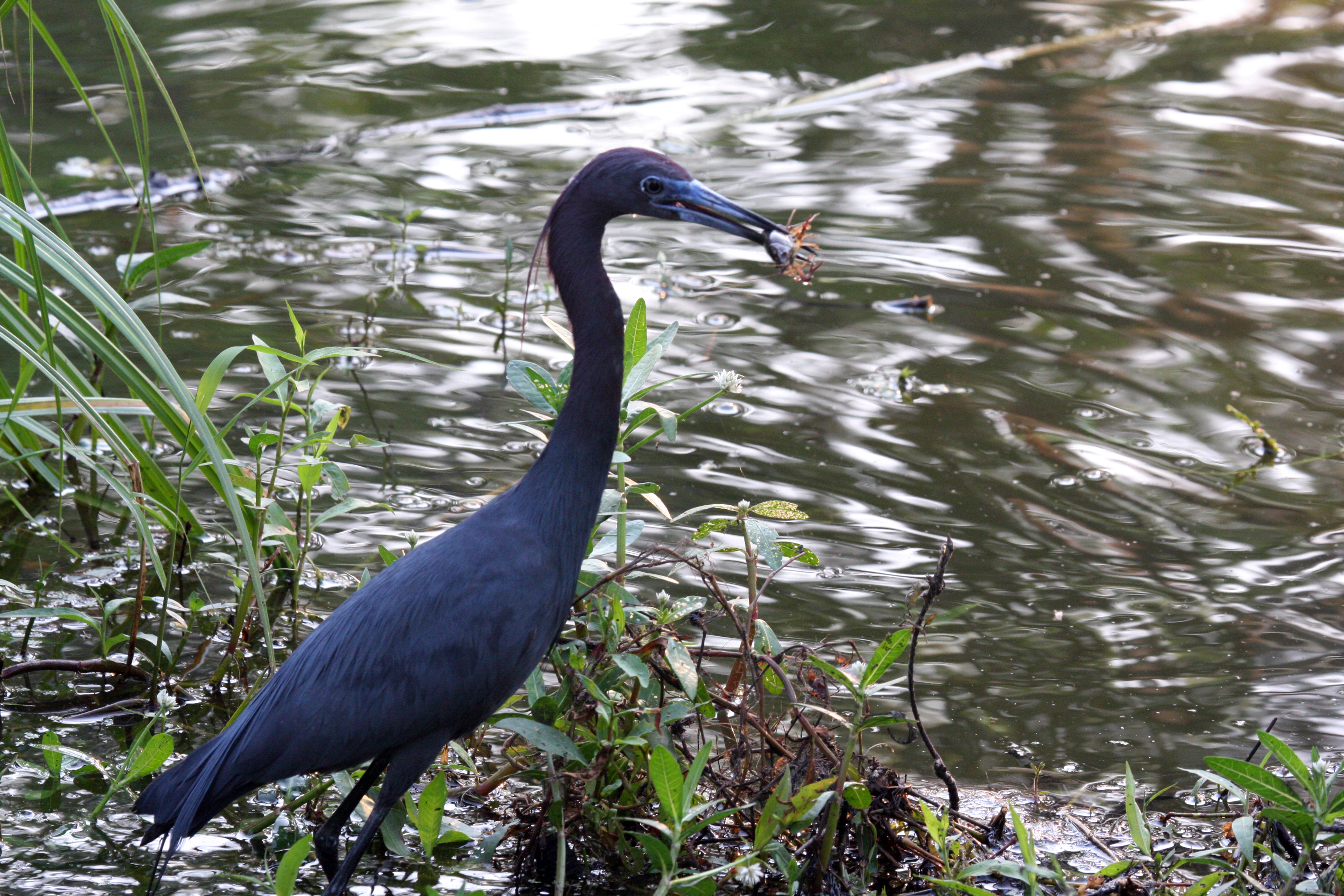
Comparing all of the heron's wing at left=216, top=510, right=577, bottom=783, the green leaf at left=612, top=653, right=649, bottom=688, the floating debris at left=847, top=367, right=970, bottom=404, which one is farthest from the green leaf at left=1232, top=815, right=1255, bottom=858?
the floating debris at left=847, top=367, right=970, bottom=404

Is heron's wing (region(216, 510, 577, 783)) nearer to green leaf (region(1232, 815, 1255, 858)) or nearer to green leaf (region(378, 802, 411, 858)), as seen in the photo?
green leaf (region(378, 802, 411, 858))

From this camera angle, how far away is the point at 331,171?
319 inches

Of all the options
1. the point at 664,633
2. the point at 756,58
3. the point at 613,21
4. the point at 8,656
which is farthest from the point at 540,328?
the point at 613,21

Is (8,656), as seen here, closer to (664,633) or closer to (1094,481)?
(664,633)

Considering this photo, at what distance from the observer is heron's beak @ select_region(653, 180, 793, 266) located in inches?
128

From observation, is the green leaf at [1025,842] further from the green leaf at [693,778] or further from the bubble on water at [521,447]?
the bubble on water at [521,447]

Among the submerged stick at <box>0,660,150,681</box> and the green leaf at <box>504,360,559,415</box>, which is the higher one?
the green leaf at <box>504,360,559,415</box>

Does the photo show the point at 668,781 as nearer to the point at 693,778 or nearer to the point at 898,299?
the point at 693,778

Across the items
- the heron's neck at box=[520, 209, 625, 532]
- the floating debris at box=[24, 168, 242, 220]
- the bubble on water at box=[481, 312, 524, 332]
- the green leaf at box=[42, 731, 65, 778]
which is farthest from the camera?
the floating debris at box=[24, 168, 242, 220]

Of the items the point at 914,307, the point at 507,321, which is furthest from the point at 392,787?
the point at 914,307

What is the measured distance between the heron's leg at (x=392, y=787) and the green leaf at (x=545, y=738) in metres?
0.19

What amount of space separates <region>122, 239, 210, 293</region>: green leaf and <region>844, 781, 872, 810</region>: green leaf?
2.37m

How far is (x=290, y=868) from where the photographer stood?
2.70 m

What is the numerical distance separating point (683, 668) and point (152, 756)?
4.12 ft
